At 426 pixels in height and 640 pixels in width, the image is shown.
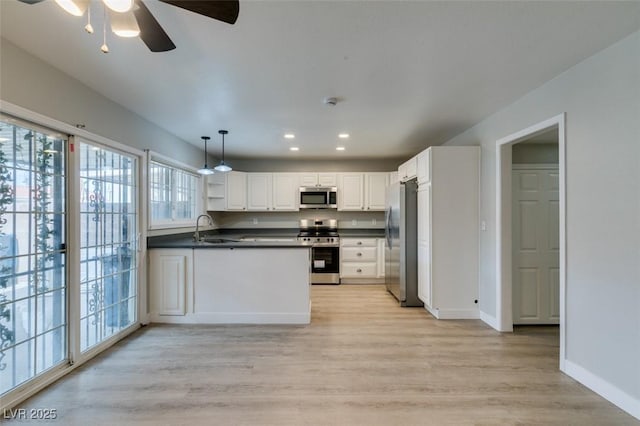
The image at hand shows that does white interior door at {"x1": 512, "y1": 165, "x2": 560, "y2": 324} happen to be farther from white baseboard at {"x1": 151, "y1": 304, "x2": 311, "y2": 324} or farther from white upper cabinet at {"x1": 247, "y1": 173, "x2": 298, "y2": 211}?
white upper cabinet at {"x1": 247, "y1": 173, "x2": 298, "y2": 211}

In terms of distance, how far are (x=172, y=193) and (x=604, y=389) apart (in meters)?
4.83

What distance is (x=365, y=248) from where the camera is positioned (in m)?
5.45

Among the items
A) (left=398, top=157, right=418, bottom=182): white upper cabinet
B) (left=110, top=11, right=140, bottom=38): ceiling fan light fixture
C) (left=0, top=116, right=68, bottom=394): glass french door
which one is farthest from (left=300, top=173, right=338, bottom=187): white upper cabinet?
(left=110, top=11, right=140, bottom=38): ceiling fan light fixture

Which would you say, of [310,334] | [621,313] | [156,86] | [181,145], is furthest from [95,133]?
[621,313]

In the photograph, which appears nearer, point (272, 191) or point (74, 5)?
point (74, 5)

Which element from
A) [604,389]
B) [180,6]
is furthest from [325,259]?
[180,6]

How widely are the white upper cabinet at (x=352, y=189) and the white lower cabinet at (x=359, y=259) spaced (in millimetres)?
697

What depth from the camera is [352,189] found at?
565 cm

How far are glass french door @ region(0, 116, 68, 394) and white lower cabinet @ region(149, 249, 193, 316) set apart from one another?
1085 millimetres

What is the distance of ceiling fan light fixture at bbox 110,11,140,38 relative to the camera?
1.33 meters

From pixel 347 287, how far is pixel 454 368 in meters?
2.85

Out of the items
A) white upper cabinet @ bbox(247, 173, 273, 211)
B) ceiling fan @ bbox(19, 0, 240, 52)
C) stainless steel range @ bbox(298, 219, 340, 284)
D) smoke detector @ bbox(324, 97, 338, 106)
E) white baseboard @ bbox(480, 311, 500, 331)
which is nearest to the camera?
ceiling fan @ bbox(19, 0, 240, 52)

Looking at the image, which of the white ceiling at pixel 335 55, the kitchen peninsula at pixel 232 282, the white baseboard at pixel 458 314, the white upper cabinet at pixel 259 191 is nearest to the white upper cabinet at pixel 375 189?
the white upper cabinet at pixel 259 191

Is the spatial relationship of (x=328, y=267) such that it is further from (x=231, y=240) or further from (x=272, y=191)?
(x=231, y=240)
